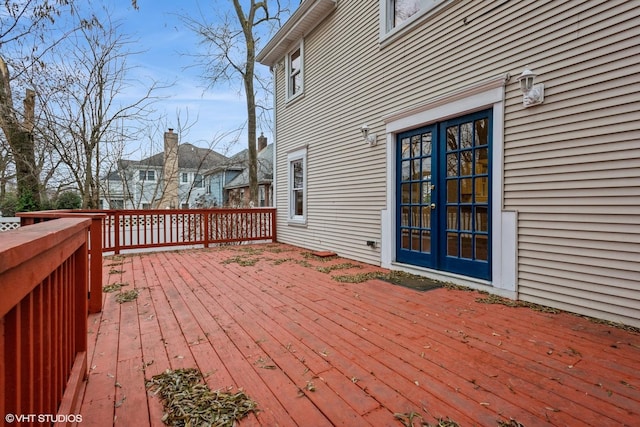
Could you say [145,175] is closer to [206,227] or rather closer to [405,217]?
[206,227]

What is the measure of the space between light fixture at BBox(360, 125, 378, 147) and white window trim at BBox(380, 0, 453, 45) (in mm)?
1303

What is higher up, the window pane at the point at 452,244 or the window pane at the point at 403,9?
the window pane at the point at 403,9

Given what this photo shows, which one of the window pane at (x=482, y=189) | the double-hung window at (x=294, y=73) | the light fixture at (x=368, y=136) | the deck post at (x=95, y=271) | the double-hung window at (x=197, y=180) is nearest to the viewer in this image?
the deck post at (x=95, y=271)

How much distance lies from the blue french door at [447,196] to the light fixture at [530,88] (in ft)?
1.46

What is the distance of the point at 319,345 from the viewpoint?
231cm

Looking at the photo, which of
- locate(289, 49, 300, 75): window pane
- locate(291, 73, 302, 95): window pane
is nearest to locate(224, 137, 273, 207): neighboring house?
locate(291, 73, 302, 95): window pane

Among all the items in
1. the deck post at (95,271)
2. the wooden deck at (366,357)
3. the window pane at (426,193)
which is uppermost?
the window pane at (426,193)

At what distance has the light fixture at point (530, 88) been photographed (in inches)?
122

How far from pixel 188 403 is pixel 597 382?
88.1 inches

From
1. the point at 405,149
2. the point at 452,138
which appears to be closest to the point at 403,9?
the point at 405,149

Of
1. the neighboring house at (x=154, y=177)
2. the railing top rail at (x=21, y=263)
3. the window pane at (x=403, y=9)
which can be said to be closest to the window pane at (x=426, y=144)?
the window pane at (x=403, y=9)

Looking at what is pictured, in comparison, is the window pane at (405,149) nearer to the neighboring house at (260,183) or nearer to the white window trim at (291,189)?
the white window trim at (291,189)

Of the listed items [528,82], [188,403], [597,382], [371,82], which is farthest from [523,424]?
[371,82]

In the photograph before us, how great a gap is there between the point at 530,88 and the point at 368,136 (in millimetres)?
2470
